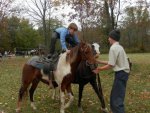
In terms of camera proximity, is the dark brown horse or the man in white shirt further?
the dark brown horse

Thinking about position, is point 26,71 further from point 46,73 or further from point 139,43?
point 139,43

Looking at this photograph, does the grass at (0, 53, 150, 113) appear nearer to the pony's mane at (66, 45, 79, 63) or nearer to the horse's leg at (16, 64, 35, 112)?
the horse's leg at (16, 64, 35, 112)

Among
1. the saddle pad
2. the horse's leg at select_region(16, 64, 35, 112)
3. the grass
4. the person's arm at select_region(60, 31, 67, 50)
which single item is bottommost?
the grass

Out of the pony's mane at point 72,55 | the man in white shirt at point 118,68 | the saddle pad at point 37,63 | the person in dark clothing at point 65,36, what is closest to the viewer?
the man in white shirt at point 118,68

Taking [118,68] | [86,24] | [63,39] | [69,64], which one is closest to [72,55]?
[69,64]

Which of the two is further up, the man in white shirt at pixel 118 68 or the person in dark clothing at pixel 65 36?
the person in dark clothing at pixel 65 36

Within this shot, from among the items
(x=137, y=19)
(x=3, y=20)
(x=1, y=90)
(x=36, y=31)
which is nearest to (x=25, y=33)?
(x=36, y=31)

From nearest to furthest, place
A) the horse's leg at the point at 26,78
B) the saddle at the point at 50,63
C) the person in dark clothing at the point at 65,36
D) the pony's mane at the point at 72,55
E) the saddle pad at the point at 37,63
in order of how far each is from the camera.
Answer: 1. the pony's mane at the point at 72,55
2. the person in dark clothing at the point at 65,36
3. the saddle at the point at 50,63
4. the saddle pad at the point at 37,63
5. the horse's leg at the point at 26,78

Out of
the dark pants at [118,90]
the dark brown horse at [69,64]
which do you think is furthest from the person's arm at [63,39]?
the dark pants at [118,90]

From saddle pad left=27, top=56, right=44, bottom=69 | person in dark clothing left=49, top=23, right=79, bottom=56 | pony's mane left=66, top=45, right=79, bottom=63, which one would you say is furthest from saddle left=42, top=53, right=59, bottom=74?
pony's mane left=66, top=45, right=79, bottom=63

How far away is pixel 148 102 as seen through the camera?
1028 cm

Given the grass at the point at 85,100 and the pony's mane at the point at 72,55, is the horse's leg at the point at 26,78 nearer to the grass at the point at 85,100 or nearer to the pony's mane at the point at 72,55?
the grass at the point at 85,100

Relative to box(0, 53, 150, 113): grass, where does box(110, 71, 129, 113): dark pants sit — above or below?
above

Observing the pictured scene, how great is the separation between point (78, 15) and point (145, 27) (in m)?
46.3
